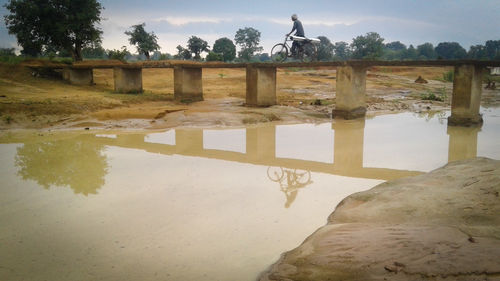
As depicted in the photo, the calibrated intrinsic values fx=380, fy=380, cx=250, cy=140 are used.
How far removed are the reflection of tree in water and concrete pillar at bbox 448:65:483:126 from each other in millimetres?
10623

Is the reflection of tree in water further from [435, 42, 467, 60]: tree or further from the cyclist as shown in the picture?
[435, 42, 467, 60]: tree

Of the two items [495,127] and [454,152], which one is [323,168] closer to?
[454,152]

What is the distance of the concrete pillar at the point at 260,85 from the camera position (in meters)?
15.4

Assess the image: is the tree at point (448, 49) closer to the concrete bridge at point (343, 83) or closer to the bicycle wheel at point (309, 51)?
the bicycle wheel at point (309, 51)

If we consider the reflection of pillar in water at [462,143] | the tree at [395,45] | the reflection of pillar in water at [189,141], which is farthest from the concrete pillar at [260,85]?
the tree at [395,45]

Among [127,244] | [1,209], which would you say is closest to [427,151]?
[127,244]

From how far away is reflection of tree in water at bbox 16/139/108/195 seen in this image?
646 cm

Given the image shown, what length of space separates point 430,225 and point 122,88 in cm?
1745

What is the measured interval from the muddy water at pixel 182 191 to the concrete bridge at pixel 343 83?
120 centimetres

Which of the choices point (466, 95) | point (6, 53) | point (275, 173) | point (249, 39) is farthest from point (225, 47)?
point (275, 173)

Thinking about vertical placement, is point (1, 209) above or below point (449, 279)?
below

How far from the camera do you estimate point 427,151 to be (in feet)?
29.0

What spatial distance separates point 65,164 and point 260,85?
9.29m

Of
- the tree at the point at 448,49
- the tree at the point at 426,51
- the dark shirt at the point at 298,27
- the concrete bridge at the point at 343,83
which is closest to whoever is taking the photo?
the concrete bridge at the point at 343,83
